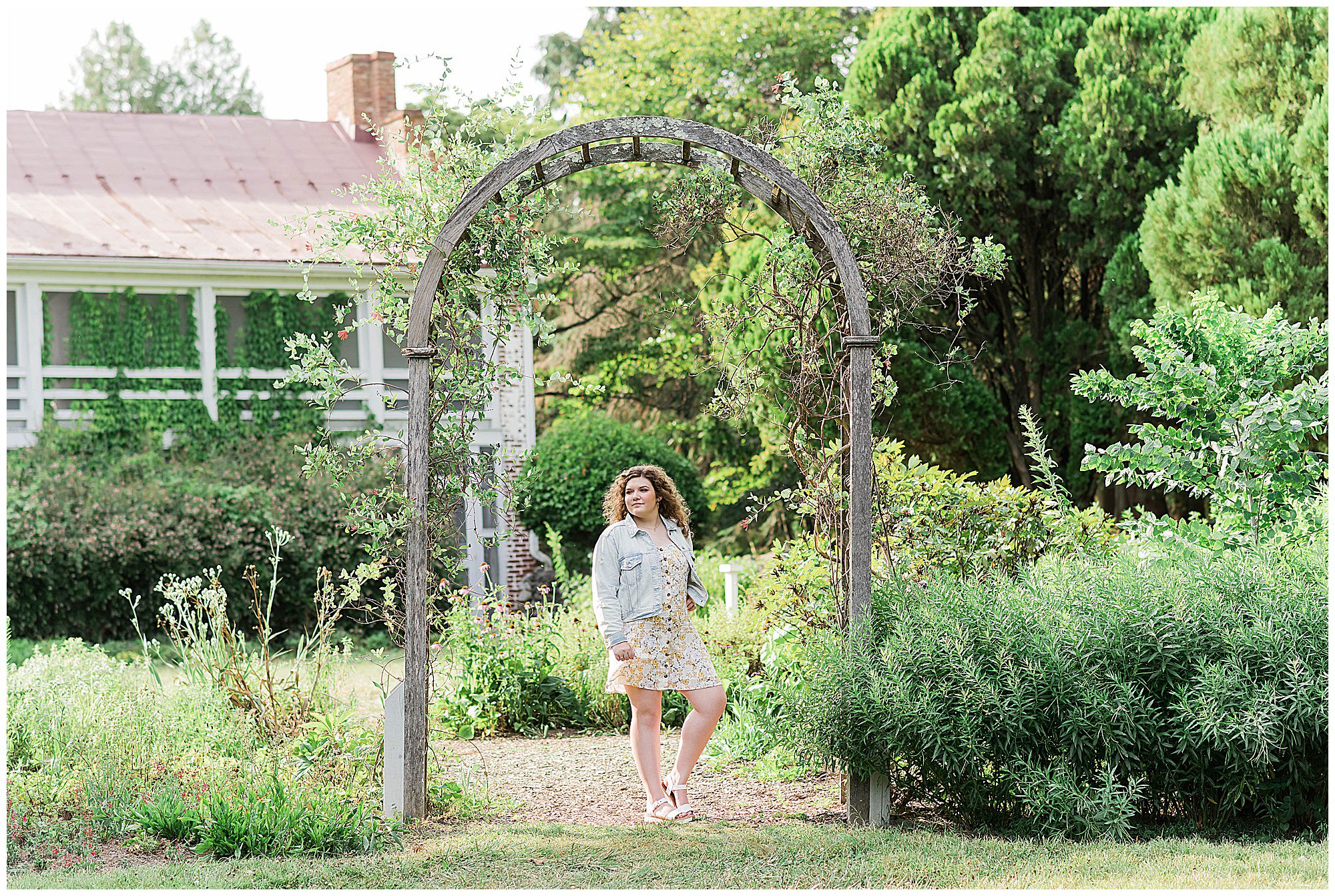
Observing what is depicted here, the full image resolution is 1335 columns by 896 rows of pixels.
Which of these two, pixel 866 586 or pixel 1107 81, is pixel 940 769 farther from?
pixel 1107 81

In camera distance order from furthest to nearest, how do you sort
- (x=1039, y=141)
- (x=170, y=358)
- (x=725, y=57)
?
(x=725, y=57) < (x=170, y=358) < (x=1039, y=141)

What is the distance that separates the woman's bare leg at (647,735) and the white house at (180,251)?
7809 millimetres

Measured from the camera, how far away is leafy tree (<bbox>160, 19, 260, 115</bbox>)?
28.0 m

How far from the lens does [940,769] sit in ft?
15.1

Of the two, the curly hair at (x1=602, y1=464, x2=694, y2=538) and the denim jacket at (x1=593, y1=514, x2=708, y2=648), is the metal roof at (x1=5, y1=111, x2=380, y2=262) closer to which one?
the curly hair at (x1=602, y1=464, x2=694, y2=538)

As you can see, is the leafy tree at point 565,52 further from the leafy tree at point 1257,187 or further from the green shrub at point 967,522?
the green shrub at point 967,522

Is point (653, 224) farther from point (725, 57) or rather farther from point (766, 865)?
point (766, 865)

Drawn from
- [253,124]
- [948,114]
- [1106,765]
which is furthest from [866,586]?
[253,124]

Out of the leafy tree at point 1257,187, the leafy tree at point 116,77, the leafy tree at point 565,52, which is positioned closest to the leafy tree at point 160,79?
the leafy tree at point 116,77

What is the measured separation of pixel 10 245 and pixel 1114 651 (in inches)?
511

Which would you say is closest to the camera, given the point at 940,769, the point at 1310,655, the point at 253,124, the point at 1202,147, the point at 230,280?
the point at 1310,655

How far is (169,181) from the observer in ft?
50.7

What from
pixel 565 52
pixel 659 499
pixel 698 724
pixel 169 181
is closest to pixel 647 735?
pixel 698 724

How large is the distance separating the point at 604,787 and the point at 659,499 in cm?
146
